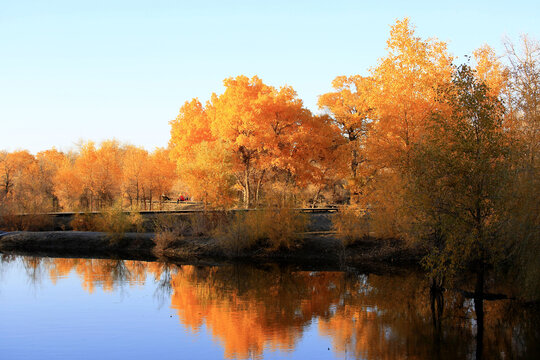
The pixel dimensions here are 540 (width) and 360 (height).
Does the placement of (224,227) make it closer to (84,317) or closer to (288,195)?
(288,195)

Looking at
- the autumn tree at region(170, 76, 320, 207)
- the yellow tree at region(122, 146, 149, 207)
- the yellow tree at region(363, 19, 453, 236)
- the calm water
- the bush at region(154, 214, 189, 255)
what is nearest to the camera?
the calm water

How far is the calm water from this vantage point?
11586 mm

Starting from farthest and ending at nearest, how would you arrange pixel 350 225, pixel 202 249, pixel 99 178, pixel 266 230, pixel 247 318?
pixel 99 178 → pixel 202 249 → pixel 266 230 → pixel 350 225 → pixel 247 318

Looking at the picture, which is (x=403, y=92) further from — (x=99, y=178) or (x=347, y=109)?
(x=99, y=178)

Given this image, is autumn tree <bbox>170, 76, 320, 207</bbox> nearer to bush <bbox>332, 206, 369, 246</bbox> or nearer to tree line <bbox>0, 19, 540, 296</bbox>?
tree line <bbox>0, 19, 540, 296</bbox>

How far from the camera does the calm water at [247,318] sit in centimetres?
1159

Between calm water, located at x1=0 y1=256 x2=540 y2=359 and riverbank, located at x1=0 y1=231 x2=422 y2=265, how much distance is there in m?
2.84

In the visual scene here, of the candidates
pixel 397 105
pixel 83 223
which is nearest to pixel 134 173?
pixel 83 223

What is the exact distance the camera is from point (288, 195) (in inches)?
1033

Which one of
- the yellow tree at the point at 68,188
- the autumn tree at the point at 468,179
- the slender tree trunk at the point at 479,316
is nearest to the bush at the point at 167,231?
the autumn tree at the point at 468,179

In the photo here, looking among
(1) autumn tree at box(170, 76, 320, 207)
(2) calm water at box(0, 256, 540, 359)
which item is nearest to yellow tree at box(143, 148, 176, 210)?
(1) autumn tree at box(170, 76, 320, 207)

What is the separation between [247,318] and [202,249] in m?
13.4

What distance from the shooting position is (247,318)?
46.6 feet

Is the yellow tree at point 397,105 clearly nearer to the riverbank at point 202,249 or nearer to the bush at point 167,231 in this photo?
the riverbank at point 202,249
